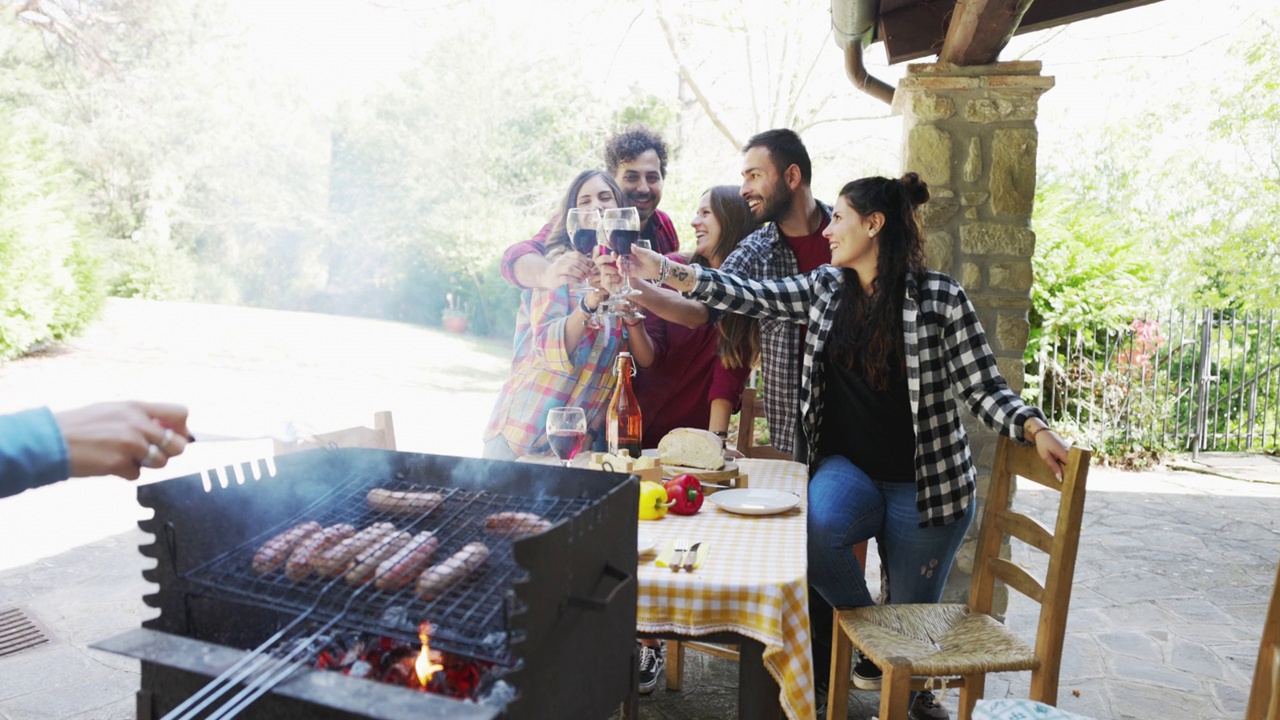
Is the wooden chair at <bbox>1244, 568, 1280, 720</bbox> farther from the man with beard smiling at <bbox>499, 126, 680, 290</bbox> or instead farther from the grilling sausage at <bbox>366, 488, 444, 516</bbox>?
the man with beard smiling at <bbox>499, 126, 680, 290</bbox>

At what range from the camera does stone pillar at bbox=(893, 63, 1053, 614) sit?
12.1ft

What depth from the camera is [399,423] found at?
10.3 m

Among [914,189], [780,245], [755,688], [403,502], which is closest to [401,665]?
[403,502]

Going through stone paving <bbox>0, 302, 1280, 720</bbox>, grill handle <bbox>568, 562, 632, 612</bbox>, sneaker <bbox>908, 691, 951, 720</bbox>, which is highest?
grill handle <bbox>568, 562, 632, 612</bbox>

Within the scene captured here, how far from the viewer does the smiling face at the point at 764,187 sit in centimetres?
344

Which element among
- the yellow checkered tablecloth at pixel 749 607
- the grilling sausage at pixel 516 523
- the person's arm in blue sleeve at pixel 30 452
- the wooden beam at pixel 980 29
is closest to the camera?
the person's arm in blue sleeve at pixel 30 452

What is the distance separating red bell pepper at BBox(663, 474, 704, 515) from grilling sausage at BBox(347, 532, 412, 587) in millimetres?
831

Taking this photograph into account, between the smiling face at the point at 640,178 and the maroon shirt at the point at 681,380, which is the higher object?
the smiling face at the point at 640,178

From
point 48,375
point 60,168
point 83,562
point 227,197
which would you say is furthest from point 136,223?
point 83,562

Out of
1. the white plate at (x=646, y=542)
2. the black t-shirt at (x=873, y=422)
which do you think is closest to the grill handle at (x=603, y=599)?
the white plate at (x=646, y=542)

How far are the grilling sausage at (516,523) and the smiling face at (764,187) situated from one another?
2.15 m

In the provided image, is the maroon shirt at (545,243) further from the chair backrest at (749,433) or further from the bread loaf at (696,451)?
the bread loaf at (696,451)

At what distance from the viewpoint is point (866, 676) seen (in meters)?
2.93

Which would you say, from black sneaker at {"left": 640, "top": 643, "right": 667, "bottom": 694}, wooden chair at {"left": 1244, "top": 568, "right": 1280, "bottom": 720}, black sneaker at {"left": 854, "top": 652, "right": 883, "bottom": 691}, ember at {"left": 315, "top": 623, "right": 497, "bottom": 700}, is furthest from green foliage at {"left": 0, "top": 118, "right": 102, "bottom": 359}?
wooden chair at {"left": 1244, "top": 568, "right": 1280, "bottom": 720}
